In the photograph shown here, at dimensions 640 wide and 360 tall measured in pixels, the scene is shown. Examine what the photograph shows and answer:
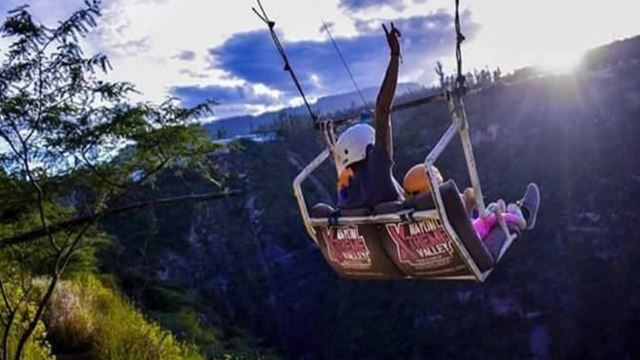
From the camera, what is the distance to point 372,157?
4246 millimetres

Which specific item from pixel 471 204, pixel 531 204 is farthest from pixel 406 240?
pixel 531 204

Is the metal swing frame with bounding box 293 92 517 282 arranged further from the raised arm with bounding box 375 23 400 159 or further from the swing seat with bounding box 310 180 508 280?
the raised arm with bounding box 375 23 400 159

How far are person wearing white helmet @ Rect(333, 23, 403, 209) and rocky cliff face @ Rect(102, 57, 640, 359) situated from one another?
17.9 meters

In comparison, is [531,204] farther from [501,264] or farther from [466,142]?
[501,264]

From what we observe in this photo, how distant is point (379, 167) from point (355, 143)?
0.80 feet

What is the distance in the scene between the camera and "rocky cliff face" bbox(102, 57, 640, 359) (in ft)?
79.1

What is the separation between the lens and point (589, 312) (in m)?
23.9

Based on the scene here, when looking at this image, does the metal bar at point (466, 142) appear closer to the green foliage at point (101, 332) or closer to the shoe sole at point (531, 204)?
the shoe sole at point (531, 204)

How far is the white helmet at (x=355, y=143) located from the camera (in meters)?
4.37

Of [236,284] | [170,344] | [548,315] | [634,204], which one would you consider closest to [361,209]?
[170,344]

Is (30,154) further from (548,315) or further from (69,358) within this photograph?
(548,315)

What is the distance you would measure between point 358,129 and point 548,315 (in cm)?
2124

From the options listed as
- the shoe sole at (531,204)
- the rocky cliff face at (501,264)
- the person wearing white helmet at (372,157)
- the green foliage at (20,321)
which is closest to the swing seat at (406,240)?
the person wearing white helmet at (372,157)

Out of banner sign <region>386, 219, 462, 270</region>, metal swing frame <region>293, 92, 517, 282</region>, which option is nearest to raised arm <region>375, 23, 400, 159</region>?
metal swing frame <region>293, 92, 517, 282</region>
